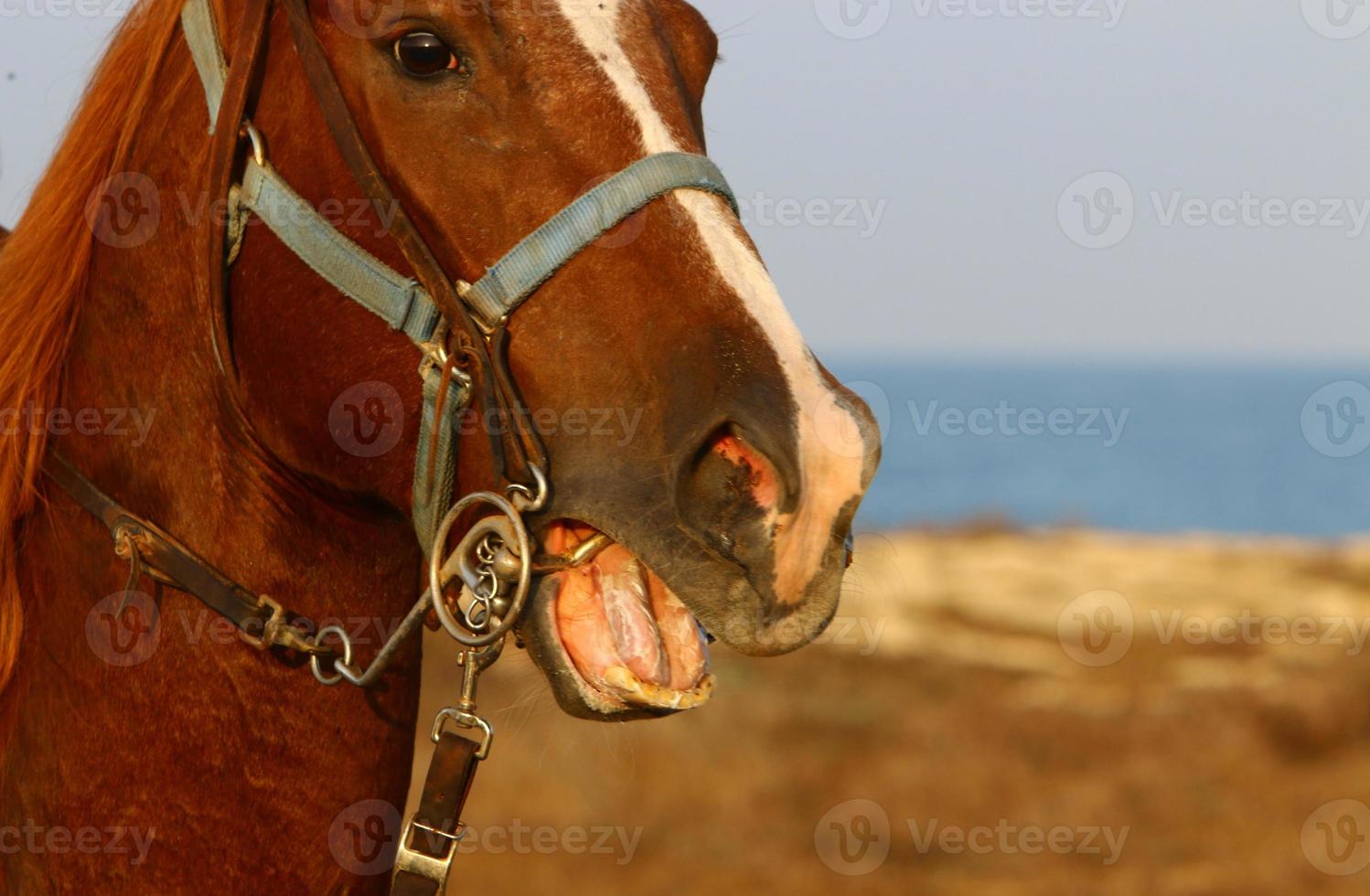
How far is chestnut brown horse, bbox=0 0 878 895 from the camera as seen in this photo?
6.14ft

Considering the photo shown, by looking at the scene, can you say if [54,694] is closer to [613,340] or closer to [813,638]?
[613,340]

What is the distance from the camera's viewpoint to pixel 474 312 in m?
2.02

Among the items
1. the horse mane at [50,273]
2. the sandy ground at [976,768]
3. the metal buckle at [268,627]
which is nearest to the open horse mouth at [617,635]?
the metal buckle at [268,627]

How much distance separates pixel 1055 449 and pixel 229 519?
77753 mm

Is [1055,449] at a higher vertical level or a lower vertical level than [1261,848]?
lower

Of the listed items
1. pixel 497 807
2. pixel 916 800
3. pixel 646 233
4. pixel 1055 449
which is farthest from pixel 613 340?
pixel 1055 449

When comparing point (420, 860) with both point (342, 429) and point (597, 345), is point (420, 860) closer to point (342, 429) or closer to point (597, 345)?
point (342, 429)

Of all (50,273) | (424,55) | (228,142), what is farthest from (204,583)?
(424,55)

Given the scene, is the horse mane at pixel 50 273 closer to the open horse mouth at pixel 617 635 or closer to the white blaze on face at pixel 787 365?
the white blaze on face at pixel 787 365

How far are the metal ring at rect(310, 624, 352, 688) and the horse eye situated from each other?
0.92m

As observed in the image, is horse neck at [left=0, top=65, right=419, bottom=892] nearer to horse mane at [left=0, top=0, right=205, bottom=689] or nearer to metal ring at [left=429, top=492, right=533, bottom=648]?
horse mane at [left=0, top=0, right=205, bottom=689]

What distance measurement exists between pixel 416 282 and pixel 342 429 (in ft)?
0.94

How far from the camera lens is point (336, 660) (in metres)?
2.25

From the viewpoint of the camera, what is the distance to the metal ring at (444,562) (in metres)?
1.95
